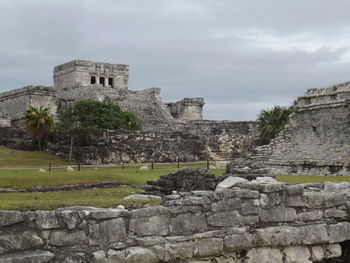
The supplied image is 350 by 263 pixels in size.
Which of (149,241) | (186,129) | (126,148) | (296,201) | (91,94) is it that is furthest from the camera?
(186,129)

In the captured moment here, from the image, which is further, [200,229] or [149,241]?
[200,229]

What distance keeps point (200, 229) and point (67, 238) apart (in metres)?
1.94

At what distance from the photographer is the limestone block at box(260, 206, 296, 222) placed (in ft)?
27.5

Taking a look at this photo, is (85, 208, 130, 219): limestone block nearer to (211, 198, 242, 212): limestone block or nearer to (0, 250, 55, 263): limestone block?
(0, 250, 55, 263): limestone block

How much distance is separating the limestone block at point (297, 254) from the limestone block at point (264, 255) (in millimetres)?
121

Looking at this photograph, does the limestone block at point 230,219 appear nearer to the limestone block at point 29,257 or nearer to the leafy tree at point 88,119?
the limestone block at point 29,257

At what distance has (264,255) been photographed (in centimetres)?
831

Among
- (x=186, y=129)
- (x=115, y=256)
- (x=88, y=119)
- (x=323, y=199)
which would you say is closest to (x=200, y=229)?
(x=115, y=256)

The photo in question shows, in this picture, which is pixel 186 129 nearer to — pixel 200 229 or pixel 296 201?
pixel 296 201

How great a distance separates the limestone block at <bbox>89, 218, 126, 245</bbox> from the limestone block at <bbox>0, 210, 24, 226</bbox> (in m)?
0.91

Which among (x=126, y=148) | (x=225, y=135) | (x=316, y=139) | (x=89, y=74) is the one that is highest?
(x=89, y=74)

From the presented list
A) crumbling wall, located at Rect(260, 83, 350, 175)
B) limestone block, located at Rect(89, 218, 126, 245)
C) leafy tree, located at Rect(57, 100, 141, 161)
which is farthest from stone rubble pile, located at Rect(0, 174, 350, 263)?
leafy tree, located at Rect(57, 100, 141, 161)

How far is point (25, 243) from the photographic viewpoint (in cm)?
656

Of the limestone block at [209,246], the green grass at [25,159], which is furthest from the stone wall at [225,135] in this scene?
the limestone block at [209,246]
